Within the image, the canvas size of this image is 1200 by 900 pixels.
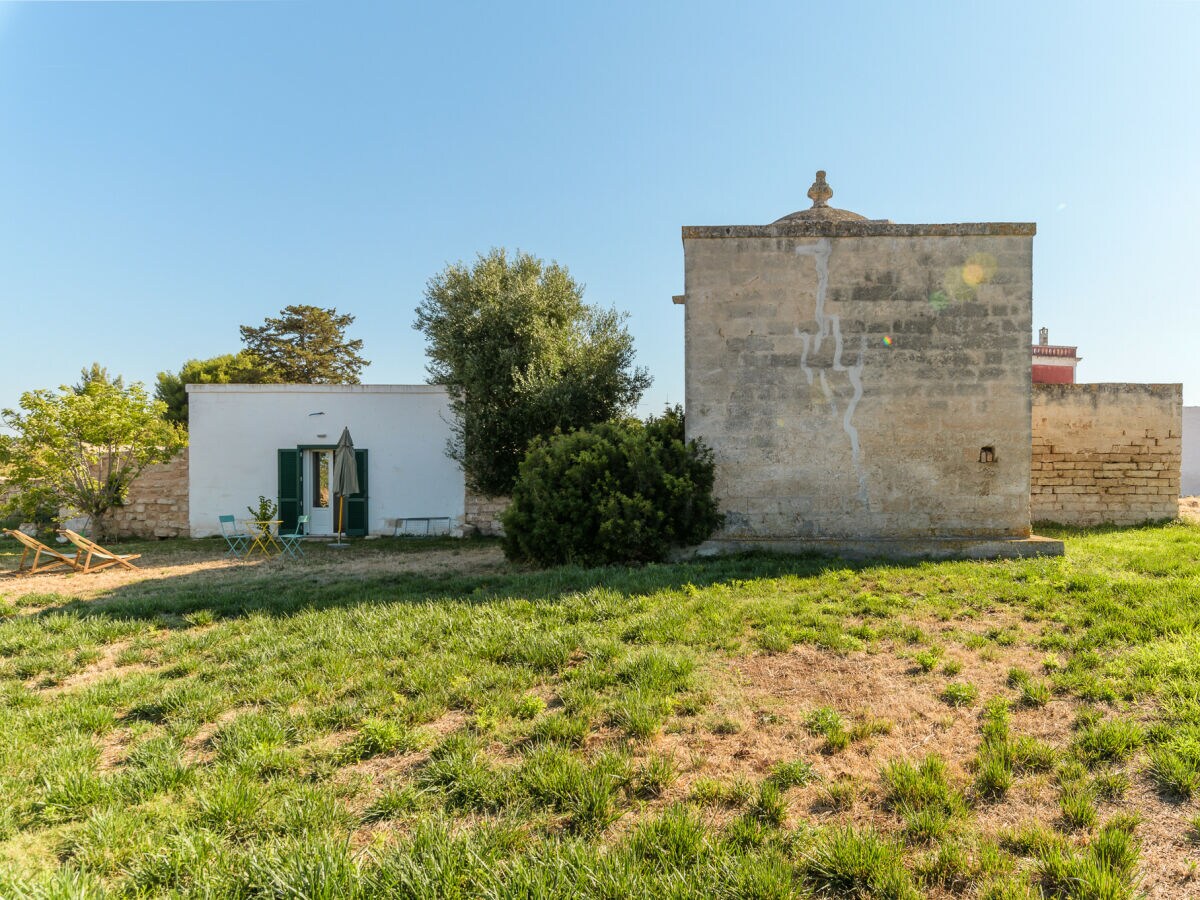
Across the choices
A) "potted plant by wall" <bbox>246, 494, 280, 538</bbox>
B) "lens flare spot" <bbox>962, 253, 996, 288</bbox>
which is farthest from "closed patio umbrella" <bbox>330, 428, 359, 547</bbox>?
"lens flare spot" <bbox>962, 253, 996, 288</bbox>

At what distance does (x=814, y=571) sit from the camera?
6.75 m

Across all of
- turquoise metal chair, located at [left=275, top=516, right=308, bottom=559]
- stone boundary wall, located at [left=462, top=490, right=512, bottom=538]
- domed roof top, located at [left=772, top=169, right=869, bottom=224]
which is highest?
domed roof top, located at [left=772, top=169, right=869, bottom=224]

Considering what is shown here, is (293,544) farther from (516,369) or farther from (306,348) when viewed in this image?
(306,348)

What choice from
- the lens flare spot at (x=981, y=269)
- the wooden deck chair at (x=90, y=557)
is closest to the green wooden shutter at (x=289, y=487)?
the wooden deck chair at (x=90, y=557)

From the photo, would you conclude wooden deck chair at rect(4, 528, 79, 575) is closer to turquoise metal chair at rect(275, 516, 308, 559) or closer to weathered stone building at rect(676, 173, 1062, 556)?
turquoise metal chair at rect(275, 516, 308, 559)

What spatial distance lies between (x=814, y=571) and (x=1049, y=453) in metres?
6.99

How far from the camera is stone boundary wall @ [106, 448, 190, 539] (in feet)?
41.4

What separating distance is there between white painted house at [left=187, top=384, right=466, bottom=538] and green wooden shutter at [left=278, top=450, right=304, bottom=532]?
20 millimetres

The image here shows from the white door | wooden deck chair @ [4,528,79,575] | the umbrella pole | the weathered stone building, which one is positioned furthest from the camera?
the white door

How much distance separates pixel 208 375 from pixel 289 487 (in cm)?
1677

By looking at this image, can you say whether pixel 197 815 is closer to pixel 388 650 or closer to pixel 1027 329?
pixel 388 650

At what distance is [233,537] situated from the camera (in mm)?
11953

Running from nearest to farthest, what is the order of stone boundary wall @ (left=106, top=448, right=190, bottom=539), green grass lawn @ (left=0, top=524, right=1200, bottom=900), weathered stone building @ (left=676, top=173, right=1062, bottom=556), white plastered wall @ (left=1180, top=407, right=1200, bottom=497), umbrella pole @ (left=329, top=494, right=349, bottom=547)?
green grass lawn @ (left=0, top=524, right=1200, bottom=900)
weathered stone building @ (left=676, top=173, right=1062, bottom=556)
umbrella pole @ (left=329, top=494, right=349, bottom=547)
stone boundary wall @ (left=106, top=448, right=190, bottom=539)
white plastered wall @ (left=1180, top=407, right=1200, bottom=497)

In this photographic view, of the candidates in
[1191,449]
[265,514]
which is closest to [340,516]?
[265,514]
